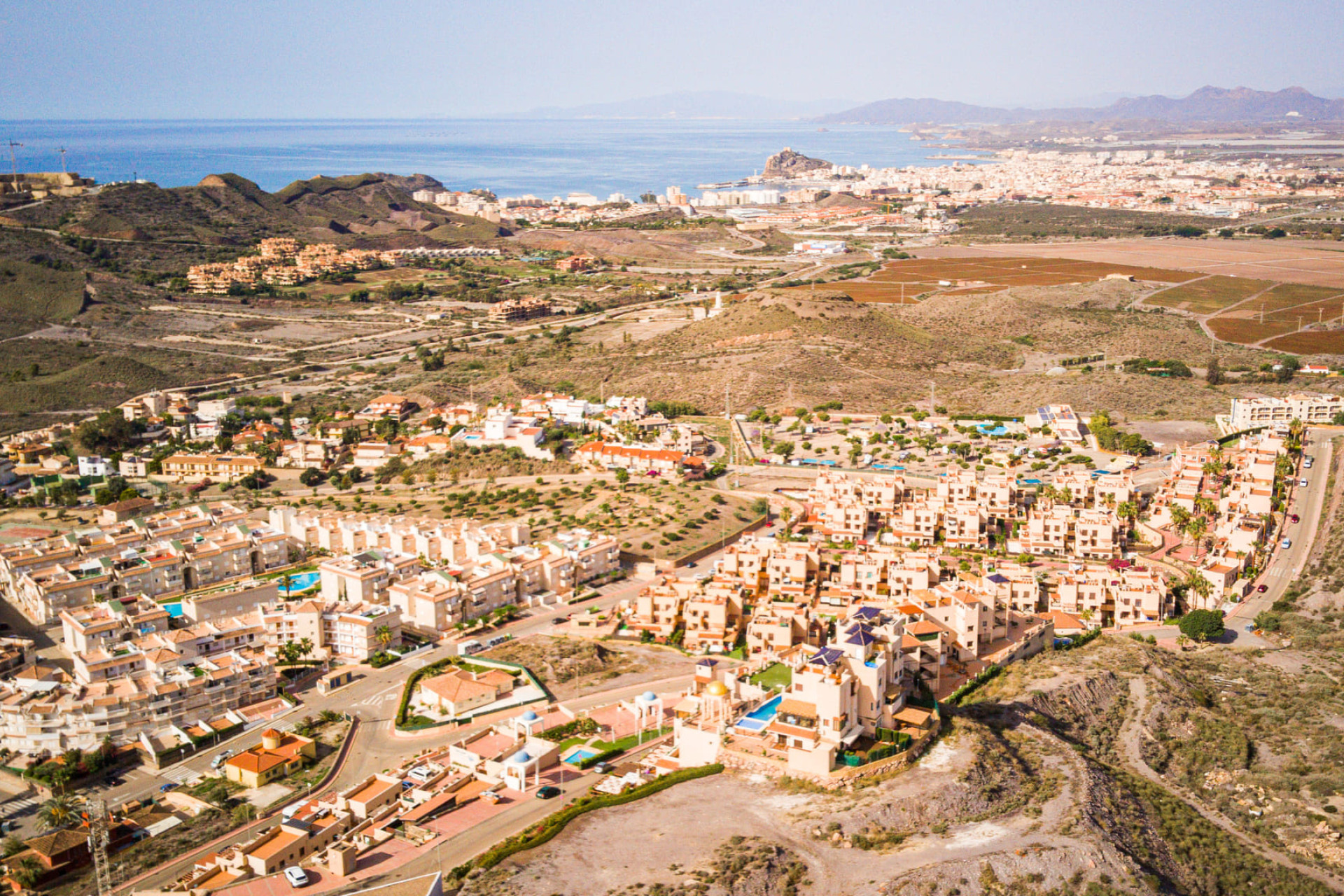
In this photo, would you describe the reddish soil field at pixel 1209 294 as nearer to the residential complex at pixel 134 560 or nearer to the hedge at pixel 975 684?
the hedge at pixel 975 684

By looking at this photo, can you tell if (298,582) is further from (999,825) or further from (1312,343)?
(1312,343)

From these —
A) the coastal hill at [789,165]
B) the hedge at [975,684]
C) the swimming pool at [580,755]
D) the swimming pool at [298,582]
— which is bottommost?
the swimming pool at [298,582]

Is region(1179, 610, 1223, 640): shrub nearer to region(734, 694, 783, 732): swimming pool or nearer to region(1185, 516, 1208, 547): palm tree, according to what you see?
region(1185, 516, 1208, 547): palm tree

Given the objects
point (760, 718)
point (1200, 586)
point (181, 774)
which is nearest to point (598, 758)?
point (760, 718)

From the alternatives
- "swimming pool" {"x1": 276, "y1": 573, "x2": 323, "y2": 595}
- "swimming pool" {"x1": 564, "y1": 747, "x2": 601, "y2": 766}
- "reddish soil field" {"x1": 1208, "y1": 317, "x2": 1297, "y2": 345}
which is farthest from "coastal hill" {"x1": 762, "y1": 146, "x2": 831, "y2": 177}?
"swimming pool" {"x1": 564, "y1": 747, "x2": 601, "y2": 766}

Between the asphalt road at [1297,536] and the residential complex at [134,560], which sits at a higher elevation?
the asphalt road at [1297,536]

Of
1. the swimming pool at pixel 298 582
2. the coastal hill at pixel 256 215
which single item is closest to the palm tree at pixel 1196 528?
the swimming pool at pixel 298 582
